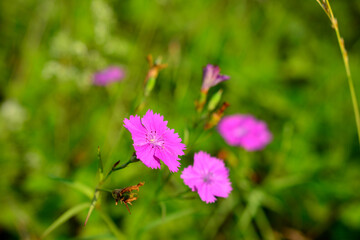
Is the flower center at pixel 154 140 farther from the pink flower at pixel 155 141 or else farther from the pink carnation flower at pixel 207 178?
the pink carnation flower at pixel 207 178

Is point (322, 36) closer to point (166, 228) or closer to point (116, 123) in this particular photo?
point (116, 123)

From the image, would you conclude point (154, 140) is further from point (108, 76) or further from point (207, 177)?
point (108, 76)

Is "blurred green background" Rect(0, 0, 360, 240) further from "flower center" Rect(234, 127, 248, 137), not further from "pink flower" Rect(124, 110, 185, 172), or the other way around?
"pink flower" Rect(124, 110, 185, 172)

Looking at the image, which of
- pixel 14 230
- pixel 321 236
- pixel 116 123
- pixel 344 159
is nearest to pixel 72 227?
pixel 14 230

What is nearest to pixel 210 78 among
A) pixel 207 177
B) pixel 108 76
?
pixel 207 177

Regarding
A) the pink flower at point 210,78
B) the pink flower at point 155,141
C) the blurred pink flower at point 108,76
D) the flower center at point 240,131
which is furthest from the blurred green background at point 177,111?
the pink flower at point 155,141
